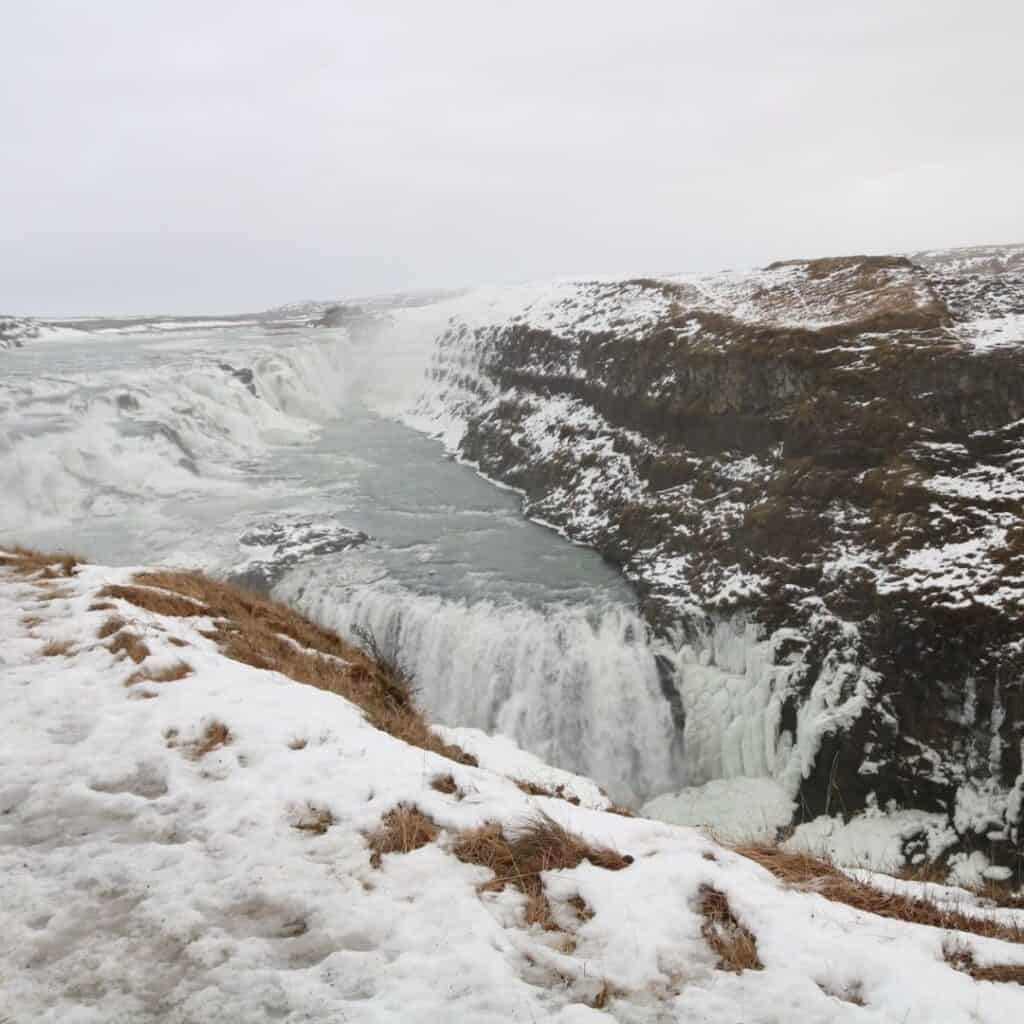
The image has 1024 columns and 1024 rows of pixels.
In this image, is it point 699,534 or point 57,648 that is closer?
point 57,648

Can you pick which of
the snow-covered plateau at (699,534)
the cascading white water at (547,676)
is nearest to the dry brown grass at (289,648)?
the cascading white water at (547,676)

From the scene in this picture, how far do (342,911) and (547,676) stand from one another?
1280 centimetres

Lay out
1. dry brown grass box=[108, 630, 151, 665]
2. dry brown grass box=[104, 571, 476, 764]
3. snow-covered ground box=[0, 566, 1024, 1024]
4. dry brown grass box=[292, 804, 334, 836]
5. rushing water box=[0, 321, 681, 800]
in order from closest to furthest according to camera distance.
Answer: snow-covered ground box=[0, 566, 1024, 1024] → dry brown grass box=[292, 804, 334, 836] → dry brown grass box=[108, 630, 151, 665] → dry brown grass box=[104, 571, 476, 764] → rushing water box=[0, 321, 681, 800]

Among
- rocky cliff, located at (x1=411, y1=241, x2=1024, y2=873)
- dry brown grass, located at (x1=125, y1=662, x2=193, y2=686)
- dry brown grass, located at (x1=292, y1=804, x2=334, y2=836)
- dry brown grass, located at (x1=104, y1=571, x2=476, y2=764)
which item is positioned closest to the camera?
dry brown grass, located at (x1=292, y1=804, x2=334, y2=836)

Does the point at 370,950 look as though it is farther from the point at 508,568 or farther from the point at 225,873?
the point at 508,568

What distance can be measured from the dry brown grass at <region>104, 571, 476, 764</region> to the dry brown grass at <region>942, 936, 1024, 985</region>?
4.04 meters

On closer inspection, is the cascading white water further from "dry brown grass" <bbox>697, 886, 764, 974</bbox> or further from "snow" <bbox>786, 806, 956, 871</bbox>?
"dry brown grass" <bbox>697, 886, 764, 974</bbox>

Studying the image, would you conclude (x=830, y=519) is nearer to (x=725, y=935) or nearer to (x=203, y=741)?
(x=725, y=935)

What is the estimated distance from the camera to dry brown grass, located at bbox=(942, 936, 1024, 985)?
3.19 meters

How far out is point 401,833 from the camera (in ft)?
13.8

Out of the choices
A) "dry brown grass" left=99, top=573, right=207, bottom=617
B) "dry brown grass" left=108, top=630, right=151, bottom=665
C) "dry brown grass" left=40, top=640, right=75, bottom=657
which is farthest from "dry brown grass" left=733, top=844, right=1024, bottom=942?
"dry brown grass" left=99, top=573, right=207, bottom=617

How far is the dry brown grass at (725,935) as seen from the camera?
3264 mm

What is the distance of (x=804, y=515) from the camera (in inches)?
699

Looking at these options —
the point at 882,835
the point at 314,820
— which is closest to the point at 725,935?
the point at 314,820
